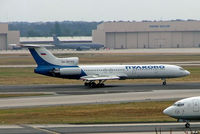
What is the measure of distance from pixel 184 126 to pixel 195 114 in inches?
104

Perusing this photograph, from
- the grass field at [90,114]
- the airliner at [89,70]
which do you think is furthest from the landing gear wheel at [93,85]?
the grass field at [90,114]

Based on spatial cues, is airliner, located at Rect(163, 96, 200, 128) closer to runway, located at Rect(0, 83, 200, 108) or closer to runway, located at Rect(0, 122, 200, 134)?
runway, located at Rect(0, 122, 200, 134)

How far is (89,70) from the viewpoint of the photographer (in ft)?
264

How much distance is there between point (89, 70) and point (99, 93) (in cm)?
1032

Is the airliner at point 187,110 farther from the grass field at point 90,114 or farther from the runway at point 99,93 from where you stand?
Result: the runway at point 99,93

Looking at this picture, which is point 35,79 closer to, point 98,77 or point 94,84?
point 98,77

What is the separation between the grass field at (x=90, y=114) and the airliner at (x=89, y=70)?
20.2m

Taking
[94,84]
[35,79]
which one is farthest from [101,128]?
[35,79]

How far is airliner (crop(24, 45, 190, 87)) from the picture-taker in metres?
79.4

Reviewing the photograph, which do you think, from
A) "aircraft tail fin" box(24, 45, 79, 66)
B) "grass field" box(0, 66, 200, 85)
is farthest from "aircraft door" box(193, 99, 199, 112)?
"grass field" box(0, 66, 200, 85)

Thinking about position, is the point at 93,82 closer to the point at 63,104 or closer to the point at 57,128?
the point at 63,104

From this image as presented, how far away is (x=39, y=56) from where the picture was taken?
79438 mm

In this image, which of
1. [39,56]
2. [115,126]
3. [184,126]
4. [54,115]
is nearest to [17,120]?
[54,115]

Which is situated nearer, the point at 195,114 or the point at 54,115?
the point at 195,114
